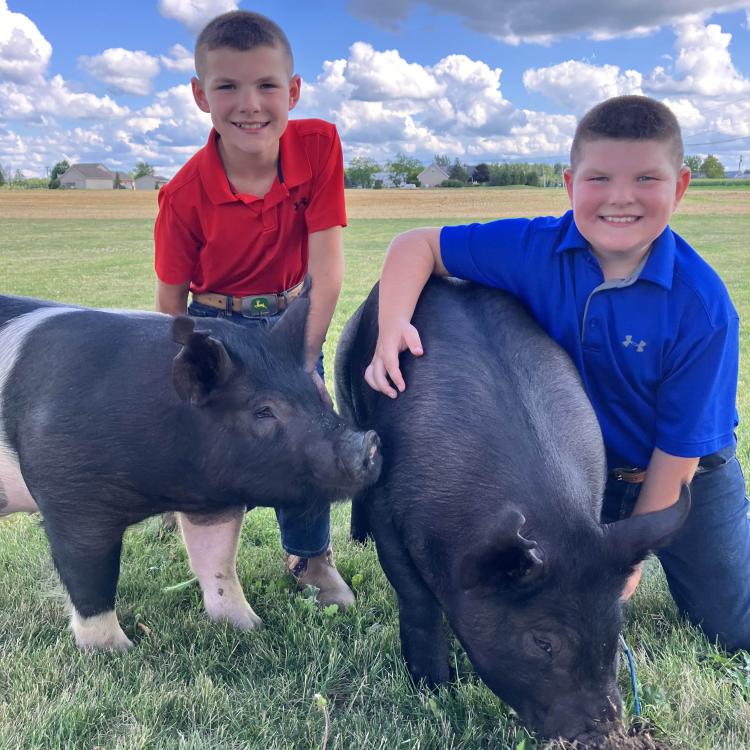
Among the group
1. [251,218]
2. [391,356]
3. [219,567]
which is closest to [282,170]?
[251,218]

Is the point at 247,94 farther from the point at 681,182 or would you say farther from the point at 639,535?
the point at 639,535

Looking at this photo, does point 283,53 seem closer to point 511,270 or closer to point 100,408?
point 511,270

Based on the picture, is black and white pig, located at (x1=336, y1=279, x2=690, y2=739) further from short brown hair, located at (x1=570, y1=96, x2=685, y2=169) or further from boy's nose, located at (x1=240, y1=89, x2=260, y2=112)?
boy's nose, located at (x1=240, y1=89, x2=260, y2=112)

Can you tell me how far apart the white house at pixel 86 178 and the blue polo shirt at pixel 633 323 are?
113 metres

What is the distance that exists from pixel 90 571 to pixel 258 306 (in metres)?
1.59

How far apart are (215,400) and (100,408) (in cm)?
50

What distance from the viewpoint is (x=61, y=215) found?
48219mm

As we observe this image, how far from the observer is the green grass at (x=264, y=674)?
9.49 ft

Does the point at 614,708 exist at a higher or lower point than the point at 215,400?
lower

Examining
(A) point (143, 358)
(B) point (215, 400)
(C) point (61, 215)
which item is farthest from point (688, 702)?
(C) point (61, 215)

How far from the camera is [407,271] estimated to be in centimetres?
360

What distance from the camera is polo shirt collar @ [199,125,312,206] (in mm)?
4008

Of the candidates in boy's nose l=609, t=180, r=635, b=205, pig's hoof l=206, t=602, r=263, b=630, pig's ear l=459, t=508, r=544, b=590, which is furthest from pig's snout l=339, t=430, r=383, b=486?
boy's nose l=609, t=180, r=635, b=205

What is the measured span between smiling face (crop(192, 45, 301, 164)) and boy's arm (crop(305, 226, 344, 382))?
540 millimetres
